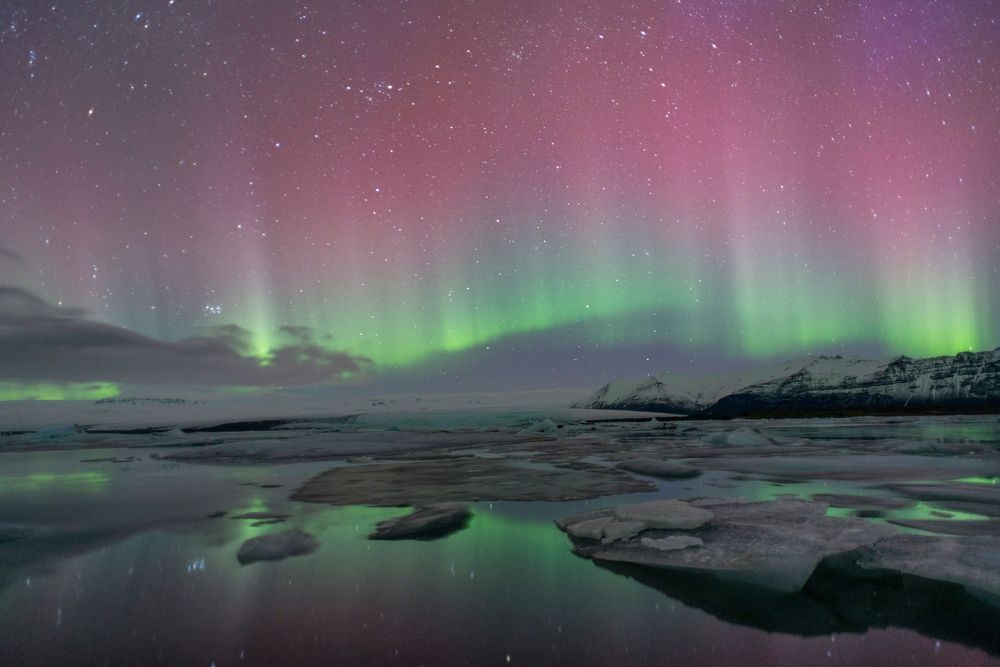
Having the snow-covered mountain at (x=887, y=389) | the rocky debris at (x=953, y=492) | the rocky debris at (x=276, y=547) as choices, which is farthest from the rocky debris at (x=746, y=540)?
the snow-covered mountain at (x=887, y=389)

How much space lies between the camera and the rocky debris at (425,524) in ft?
17.6

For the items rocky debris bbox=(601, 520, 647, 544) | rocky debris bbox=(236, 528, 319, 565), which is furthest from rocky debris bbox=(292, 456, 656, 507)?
rocky debris bbox=(601, 520, 647, 544)

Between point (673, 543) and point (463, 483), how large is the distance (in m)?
5.45

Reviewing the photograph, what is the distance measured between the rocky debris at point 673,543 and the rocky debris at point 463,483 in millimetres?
2955

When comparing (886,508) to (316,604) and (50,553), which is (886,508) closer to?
(316,604)

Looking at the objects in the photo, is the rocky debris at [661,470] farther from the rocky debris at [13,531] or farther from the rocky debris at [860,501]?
the rocky debris at [13,531]

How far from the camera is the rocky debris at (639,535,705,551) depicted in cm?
458

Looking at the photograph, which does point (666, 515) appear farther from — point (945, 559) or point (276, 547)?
point (276, 547)

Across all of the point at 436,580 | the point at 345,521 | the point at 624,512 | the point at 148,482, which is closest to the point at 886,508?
the point at 624,512

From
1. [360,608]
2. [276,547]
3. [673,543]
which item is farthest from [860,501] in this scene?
[276,547]

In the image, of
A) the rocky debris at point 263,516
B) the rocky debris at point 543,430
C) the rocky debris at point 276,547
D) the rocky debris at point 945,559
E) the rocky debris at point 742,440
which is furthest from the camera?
the rocky debris at point 543,430

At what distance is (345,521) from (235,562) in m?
1.69

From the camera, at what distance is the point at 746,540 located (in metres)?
4.57

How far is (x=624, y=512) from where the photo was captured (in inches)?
213
